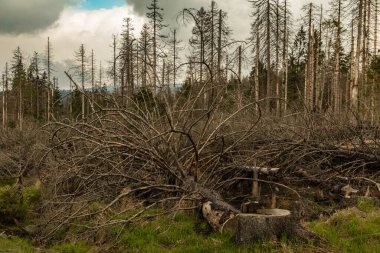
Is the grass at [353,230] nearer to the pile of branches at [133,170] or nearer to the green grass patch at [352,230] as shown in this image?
the green grass patch at [352,230]

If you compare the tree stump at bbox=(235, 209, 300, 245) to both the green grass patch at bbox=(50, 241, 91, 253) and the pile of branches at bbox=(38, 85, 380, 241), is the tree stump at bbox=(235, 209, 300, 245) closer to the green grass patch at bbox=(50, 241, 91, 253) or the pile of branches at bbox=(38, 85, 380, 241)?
the pile of branches at bbox=(38, 85, 380, 241)

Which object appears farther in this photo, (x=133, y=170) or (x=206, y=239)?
(x=133, y=170)

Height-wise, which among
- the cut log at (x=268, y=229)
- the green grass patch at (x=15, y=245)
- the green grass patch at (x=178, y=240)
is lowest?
the green grass patch at (x=15, y=245)

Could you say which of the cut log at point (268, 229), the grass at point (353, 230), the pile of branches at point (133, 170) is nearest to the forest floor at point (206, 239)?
the grass at point (353, 230)

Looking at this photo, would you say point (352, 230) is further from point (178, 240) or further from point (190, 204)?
point (190, 204)

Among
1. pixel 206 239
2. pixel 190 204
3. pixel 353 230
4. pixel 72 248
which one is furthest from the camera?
pixel 190 204

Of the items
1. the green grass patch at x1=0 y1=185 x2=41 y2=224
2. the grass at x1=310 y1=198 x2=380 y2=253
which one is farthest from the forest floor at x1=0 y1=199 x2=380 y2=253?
the green grass patch at x1=0 y1=185 x2=41 y2=224

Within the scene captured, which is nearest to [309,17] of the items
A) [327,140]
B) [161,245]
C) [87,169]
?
[327,140]

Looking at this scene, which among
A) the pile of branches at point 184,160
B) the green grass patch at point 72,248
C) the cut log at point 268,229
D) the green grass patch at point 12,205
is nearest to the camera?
the cut log at point 268,229

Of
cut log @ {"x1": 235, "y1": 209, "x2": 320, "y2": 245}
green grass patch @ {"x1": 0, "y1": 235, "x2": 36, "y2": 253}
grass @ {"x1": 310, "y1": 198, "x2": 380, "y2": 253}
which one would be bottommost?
green grass patch @ {"x1": 0, "y1": 235, "x2": 36, "y2": 253}

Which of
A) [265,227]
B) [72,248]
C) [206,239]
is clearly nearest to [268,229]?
[265,227]

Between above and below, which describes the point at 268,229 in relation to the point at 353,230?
above

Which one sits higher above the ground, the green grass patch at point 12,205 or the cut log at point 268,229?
the cut log at point 268,229

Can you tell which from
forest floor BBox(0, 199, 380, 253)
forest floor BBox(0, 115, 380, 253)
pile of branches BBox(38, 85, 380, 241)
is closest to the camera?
forest floor BBox(0, 199, 380, 253)
